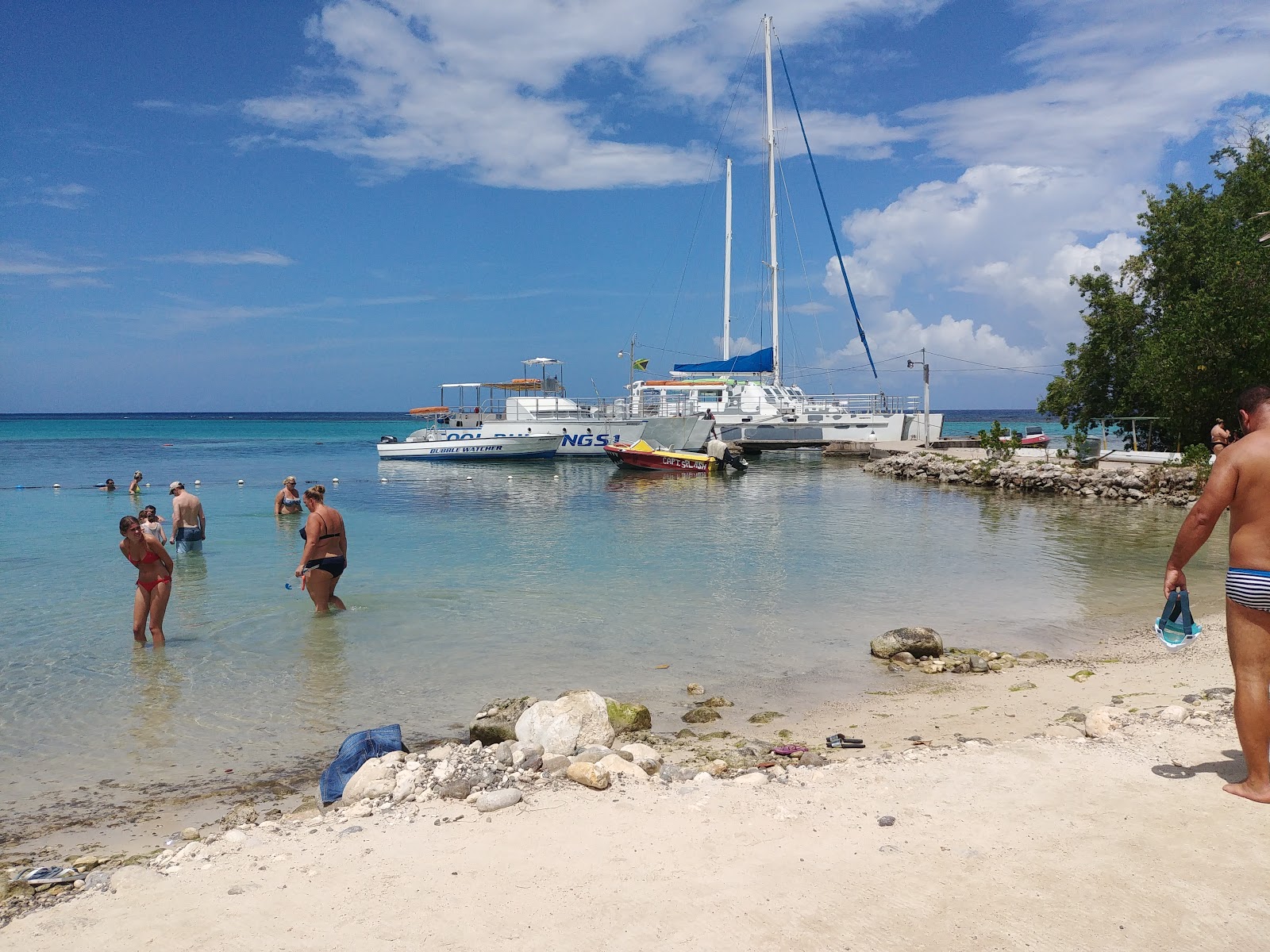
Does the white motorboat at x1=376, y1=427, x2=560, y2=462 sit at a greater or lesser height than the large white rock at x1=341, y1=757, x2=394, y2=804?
greater

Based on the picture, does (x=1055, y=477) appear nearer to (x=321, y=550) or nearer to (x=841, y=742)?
(x=321, y=550)

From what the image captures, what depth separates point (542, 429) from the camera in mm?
40406

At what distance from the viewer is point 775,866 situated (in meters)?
3.59

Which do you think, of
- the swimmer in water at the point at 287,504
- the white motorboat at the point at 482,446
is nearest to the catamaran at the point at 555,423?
the white motorboat at the point at 482,446

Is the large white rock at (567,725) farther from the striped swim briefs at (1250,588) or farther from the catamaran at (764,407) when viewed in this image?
the catamaran at (764,407)

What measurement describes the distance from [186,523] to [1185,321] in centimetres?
2339

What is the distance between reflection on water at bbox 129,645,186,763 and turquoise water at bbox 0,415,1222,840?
30mm

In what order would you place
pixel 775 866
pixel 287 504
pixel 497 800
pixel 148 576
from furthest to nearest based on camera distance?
pixel 287 504
pixel 148 576
pixel 497 800
pixel 775 866

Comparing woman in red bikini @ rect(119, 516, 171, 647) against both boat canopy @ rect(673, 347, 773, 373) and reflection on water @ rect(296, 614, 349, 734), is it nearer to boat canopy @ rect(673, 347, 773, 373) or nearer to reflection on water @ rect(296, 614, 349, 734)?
reflection on water @ rect(296, 614, 349, 734)

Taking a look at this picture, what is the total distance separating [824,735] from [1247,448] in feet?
11.1

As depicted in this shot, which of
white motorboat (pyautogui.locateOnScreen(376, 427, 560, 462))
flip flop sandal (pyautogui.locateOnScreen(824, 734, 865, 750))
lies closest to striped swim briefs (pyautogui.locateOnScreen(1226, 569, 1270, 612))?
flip flop sandal (pyautogui.locateOnScreen(824, 734, 865, 750))

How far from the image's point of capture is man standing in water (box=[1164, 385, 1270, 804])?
3693 millimetres

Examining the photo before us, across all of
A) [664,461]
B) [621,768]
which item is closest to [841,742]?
[621,768]

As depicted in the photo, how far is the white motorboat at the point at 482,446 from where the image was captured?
39562 millimetres
